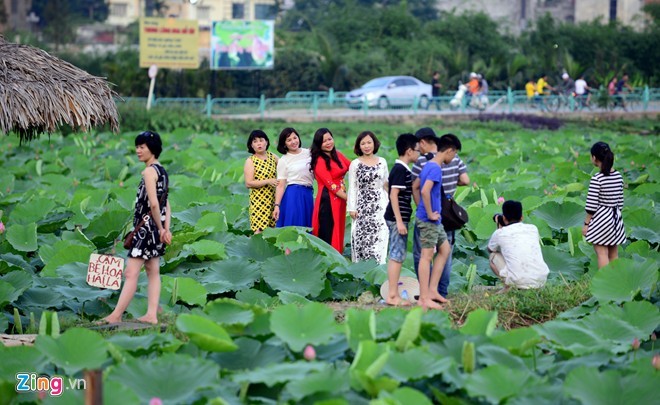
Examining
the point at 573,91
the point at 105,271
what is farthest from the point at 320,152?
the point at 573,91

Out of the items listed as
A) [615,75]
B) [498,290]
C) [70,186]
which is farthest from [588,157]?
[615,75]

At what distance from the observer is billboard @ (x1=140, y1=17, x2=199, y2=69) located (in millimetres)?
21922

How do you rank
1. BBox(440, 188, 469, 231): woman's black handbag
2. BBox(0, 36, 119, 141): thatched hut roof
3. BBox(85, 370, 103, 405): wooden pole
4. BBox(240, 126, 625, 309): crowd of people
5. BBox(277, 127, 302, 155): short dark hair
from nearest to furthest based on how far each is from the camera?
1. BBox(85, 370, 103, 405): wooden pole
2. BBox(240, 126, 625, 309): crowd of people
3. BBox(440, 188, 469, 231): woman's black handbag
4. BBox(0, 36, 119, 141): thatched hut roof
5. BBox(277, 127, 302, 155): short dark hair

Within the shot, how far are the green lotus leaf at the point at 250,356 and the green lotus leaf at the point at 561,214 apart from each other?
4.04m

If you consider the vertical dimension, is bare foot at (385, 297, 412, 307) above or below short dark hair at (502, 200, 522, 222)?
below

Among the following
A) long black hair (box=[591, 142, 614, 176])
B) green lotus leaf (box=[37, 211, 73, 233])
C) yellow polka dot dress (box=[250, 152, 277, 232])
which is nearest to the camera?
long black hair (box=[591, 142, 614, 176])

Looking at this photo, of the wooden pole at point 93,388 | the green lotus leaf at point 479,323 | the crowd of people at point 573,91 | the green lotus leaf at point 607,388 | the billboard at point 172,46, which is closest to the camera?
the wooden pole at point 93,388

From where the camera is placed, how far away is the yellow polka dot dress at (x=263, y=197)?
286 inches

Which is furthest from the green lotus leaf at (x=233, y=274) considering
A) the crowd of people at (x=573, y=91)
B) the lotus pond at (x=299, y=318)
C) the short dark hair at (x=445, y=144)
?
the crowd of people at (x=573, y=91)

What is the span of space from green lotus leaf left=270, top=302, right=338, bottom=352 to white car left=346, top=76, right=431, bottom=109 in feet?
57.4

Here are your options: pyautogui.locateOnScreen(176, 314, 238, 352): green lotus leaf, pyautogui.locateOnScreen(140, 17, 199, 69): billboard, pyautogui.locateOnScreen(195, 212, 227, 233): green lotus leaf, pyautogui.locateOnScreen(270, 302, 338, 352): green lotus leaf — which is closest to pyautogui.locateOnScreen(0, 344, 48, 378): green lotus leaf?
pyautogui.locateOnScreen(176, 314, 238, 352): green lotus leaf

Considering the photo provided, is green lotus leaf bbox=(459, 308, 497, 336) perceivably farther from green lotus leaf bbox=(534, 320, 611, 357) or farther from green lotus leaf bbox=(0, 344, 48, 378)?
green lotus leaf bbox=(0, 344, 48, 378)

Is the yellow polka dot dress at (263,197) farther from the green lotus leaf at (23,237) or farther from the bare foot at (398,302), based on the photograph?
the bare foot at (398,302)

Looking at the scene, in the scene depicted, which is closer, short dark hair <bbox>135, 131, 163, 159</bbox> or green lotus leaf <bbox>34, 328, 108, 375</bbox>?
green lotus leaf <bbox>34, 328, 108, 375</bbox>
